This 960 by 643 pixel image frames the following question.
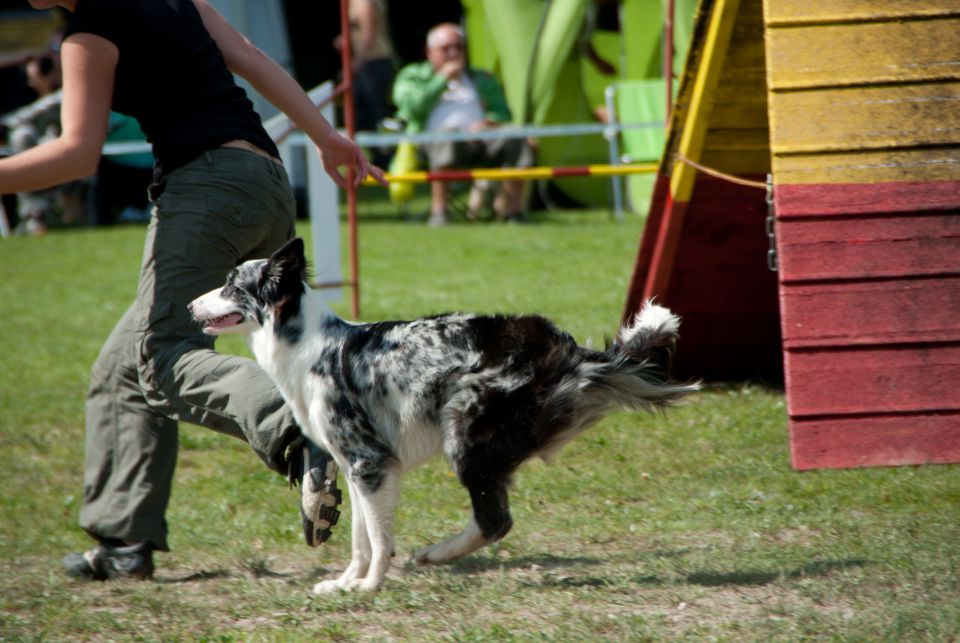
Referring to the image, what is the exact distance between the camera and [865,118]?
4.48 meters

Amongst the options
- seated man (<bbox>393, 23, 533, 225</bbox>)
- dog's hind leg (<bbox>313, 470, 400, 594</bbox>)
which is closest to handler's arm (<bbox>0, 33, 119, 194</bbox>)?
dog's hind leg (<bbox>313, 470, 400, 594</bbox>)

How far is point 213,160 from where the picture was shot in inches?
146

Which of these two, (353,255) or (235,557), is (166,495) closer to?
(235,557)

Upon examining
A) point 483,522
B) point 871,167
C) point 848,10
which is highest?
point 848,10

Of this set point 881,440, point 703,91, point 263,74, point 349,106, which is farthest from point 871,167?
point 349,106

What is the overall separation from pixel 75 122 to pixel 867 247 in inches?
110

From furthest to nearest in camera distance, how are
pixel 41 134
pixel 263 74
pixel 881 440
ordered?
pixel 41 134 → pixel 881 440 → pixel 263 74

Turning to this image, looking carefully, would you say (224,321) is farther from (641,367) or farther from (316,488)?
(641,367)

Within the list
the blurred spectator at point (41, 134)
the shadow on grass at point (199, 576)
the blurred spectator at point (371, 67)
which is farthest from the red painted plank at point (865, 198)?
the blurred spectator at point (41, 134)

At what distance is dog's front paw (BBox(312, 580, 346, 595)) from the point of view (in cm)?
366

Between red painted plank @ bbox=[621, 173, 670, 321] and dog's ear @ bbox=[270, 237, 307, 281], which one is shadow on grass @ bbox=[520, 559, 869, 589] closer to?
dog's ear @ bbox=[270, 237, 307, 281]

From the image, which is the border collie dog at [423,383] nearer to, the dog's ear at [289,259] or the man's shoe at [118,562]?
the dog's ear at [289,259]

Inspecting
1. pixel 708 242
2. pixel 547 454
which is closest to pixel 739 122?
pixel 708 242

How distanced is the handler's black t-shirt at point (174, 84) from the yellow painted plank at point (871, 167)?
Result: 199 centimetres
